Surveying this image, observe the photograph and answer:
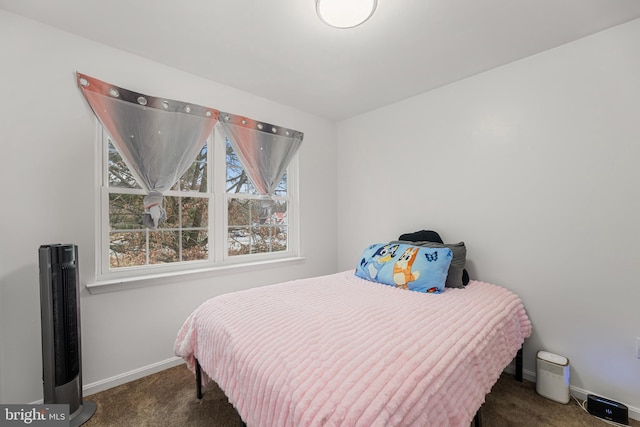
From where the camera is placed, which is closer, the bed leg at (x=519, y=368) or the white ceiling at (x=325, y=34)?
the white ceiling at (x=325, y=34)

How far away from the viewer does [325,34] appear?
1891mm

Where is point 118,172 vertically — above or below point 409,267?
above

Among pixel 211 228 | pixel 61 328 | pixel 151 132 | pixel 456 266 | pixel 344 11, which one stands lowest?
pixel 61 328

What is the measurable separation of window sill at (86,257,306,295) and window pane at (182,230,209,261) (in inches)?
5.8

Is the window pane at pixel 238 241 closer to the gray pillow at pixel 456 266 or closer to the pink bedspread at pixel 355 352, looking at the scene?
the pink bedspread at pixel 355 352

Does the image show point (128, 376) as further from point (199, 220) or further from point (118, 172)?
point (118, 172)

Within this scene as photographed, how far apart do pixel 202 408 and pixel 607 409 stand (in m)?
2.53

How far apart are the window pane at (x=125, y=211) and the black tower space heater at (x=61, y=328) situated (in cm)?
45

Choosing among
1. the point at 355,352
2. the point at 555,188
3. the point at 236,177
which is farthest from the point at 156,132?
the point at 555,188

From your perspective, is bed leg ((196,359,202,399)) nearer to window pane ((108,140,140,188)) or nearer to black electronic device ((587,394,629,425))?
window pane ((108,140,140,188))

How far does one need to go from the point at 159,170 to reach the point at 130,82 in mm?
687

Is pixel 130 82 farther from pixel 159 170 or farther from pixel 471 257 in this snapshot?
pixel 471 257

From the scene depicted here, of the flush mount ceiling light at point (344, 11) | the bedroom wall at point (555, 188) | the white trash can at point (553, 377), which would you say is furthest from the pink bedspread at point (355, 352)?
the flush mount ceiling light at point (344, 11)

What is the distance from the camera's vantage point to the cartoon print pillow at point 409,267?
2.05 m
